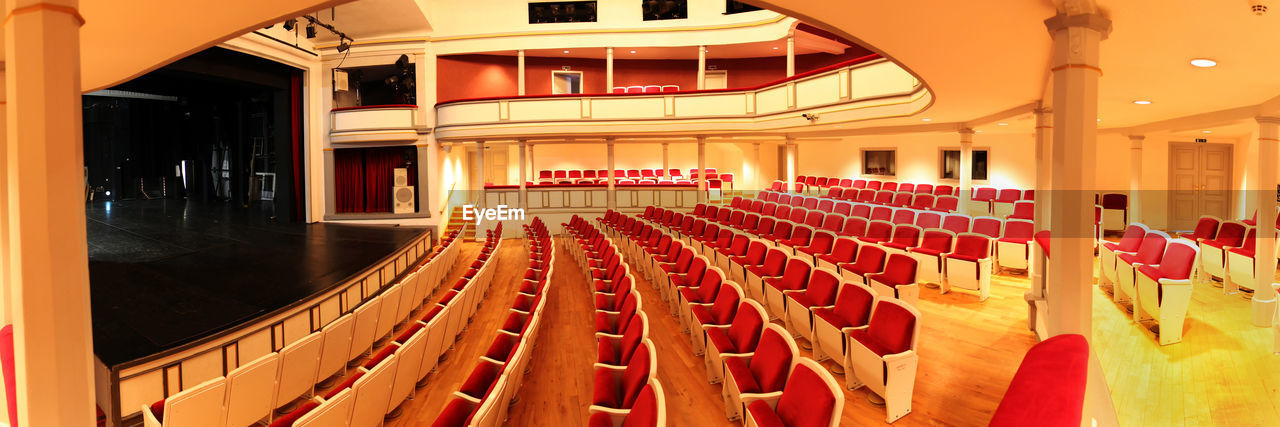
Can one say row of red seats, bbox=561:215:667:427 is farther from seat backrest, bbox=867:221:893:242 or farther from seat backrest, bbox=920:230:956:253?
seat backrest, bbox=920:230:956:253

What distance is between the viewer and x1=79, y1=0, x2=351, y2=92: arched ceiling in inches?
81.1

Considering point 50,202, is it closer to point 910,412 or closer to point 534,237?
point 910,412

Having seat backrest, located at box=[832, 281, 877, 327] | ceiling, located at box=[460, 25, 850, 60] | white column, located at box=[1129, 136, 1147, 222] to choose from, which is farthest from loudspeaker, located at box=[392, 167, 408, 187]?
white column, located at box=[1129, 136, 1147, 222]

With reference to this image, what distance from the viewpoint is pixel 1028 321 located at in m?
4.16

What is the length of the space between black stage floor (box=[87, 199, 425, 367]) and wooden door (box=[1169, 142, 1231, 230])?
494 inches

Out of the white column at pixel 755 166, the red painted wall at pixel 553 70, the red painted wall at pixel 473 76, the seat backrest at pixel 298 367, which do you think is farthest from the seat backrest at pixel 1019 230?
the red painted wall at pixel 473 76

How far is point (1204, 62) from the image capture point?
113 inches

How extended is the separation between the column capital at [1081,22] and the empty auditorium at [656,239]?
1 centimetres

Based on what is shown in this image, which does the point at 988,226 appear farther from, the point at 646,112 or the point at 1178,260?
the point at 646,112

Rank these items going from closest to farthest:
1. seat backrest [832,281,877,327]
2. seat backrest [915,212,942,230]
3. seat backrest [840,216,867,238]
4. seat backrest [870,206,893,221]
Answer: seat backrest [832,281,877,327] → seat backrest [840,216,867,238] → seat backrest [915,212,942,230] → seat backrest [870,206,893,221]

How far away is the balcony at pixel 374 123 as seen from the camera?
11.0 m

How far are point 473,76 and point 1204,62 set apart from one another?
11.8 metres

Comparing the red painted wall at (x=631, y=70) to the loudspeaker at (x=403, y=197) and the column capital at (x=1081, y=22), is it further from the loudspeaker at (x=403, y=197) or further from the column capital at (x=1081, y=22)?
the column capital at (x=1081, y=22)

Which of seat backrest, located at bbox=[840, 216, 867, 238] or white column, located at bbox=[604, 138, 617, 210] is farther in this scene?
white column, located at bbox=[604, 138, 617, 210]
